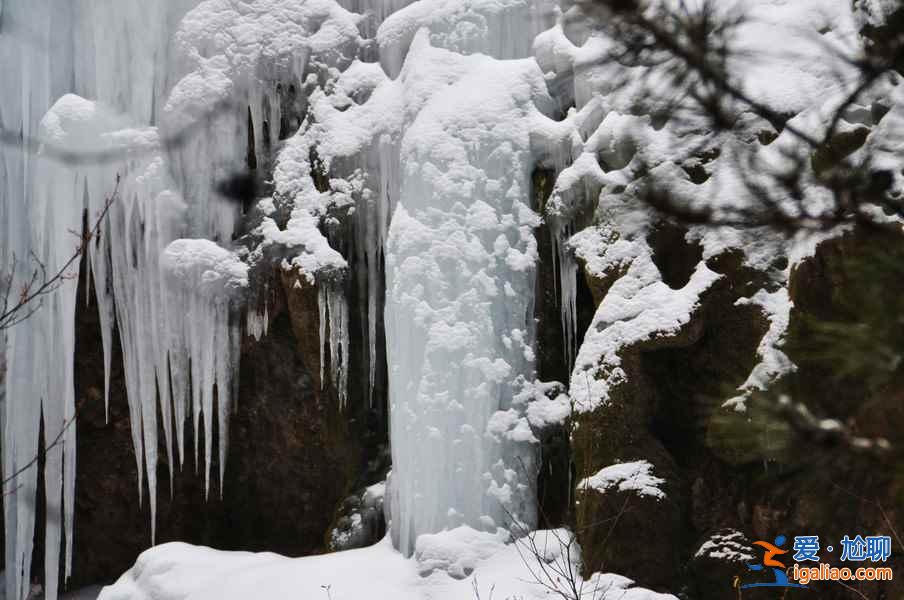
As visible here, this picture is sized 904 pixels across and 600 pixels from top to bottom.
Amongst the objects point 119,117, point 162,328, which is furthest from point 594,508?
point 119,117

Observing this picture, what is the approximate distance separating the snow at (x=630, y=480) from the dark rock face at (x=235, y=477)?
Result: 3.04m

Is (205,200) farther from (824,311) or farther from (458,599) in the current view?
(824,311)

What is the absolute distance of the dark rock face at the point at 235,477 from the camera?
8.17m

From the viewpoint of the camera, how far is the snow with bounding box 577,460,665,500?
17.8ft

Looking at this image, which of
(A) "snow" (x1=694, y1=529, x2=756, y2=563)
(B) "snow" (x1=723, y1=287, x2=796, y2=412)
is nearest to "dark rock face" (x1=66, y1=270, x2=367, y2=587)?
(A) "snow" (x1=694, y1=529, x2=756, y2=563)

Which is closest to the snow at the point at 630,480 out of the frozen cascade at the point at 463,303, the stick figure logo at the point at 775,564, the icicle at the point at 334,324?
the stick figure logo at the point at 775,564

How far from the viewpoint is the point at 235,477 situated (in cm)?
863

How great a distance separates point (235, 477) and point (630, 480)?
426cm

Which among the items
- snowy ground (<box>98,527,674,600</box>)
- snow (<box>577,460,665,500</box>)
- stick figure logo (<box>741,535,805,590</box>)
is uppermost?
snow (<box>577,460,665,500</box>)

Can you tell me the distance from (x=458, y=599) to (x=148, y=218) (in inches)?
146

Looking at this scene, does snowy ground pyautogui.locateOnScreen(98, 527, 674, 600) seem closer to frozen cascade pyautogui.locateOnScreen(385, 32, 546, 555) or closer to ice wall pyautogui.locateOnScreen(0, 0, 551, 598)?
frozen cascade pyautogui.locateOnScreen(385, 32, 546, 555)

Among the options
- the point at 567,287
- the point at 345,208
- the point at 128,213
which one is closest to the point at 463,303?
the point at 567,287

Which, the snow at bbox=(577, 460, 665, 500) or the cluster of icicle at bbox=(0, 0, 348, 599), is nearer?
the snow at bbox=(577, 460, 665, 500)

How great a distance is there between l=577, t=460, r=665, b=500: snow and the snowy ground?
1.41 ft
